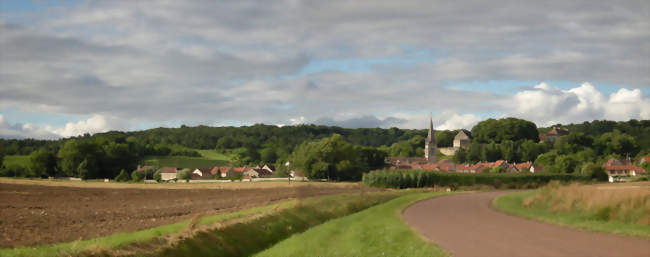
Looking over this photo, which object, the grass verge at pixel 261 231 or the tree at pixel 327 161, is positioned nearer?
the grass verge at pixel 261 231

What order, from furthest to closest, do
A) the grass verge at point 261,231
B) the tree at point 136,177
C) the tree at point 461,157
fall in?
1. the tree at point 461,157
2. the tree at point 136,177
3. the grass verge at point 261,231

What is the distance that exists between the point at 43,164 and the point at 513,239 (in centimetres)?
11341

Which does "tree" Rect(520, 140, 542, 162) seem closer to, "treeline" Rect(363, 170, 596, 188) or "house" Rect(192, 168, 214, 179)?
"house" Rect(192, 168, 214, 179)

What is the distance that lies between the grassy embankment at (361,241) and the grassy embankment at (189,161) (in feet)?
412

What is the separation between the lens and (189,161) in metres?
158

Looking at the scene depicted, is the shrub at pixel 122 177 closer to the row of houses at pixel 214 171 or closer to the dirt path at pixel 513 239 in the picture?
the row of houses at pixel 214 171

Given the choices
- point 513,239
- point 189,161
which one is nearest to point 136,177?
point 189,161

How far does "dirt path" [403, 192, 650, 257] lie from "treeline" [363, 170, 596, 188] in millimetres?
38245

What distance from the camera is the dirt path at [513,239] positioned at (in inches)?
596

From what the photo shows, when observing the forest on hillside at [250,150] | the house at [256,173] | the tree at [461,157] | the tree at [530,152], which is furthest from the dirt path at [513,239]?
the tree at [461,157]

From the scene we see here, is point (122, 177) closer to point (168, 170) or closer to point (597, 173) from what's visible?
point (168, 170)

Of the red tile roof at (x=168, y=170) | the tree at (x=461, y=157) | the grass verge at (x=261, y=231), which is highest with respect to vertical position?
the tree at (x=461, y=157)

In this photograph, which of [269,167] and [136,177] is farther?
[269,167]

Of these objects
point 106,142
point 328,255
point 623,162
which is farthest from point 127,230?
point 623,162
